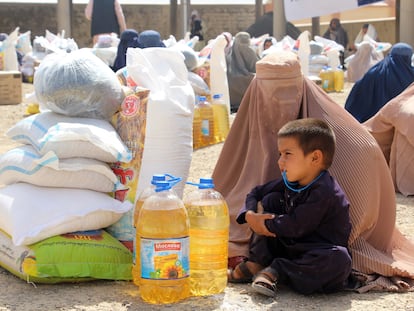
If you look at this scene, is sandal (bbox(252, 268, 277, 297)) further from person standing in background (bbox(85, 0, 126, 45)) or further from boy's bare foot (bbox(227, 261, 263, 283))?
person standing in background (bbox(85, 0, 126, 45))

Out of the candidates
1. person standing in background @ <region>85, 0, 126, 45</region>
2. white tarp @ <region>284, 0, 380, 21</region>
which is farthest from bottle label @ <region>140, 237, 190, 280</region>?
white tarp @ <region>284, 0, 380, 21</region>

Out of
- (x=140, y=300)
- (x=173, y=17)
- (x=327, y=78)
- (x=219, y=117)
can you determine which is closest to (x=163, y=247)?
(x=140, y=300)

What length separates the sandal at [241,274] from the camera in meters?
3.72

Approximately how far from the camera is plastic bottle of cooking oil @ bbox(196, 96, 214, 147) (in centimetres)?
829

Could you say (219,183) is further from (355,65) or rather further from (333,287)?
(355,65)

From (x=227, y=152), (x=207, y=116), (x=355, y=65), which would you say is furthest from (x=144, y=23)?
(x=227, y=152)

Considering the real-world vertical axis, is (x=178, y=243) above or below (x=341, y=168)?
below

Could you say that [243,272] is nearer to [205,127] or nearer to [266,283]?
[266,283]

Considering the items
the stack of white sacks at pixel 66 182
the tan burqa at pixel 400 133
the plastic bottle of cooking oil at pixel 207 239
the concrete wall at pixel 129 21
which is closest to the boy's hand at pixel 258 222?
the plastic bottle of cooking oil at pixel 207 239

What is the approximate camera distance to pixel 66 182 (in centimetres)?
374

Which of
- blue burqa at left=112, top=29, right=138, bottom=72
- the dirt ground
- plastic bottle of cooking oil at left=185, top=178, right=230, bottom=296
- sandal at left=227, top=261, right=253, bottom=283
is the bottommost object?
the dirt ground

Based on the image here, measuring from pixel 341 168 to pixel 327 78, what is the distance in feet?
33.6

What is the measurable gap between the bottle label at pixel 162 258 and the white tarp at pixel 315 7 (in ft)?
42.8

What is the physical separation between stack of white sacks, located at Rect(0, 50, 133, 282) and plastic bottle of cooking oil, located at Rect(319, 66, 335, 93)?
33.3ft
